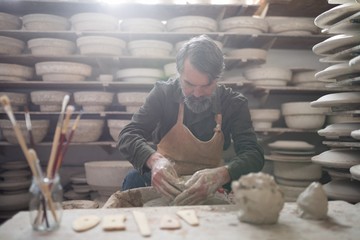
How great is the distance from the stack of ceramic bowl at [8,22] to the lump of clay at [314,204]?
11.7ft

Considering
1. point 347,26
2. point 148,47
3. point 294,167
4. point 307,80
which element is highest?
point 347,26

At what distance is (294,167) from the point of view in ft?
10.2

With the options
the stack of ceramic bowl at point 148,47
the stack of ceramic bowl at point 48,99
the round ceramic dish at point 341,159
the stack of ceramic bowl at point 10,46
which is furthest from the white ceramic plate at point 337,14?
the stack of ceramic bowl at point 10,46

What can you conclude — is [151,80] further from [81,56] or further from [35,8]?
[35,8]

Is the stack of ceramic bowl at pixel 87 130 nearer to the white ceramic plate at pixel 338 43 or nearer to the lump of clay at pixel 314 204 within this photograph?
the white ceramic plate at pixel 338 43

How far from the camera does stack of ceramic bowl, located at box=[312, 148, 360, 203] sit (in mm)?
1677

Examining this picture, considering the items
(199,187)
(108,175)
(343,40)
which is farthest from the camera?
(108,175)

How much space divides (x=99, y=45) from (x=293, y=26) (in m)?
2.28

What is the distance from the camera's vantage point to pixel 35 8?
3.47m

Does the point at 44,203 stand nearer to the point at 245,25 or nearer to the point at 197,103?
the point at 197,103

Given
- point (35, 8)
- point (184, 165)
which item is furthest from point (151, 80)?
point (35, 8)

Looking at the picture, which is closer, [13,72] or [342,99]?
[342,99]

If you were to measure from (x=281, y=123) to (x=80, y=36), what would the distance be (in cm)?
281

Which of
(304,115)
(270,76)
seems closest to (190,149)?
(270,76)
